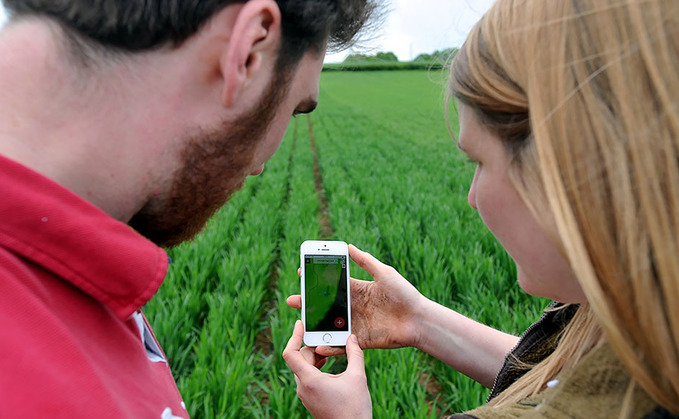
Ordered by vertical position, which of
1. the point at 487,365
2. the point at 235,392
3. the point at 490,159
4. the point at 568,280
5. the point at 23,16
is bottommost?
the point at 235,392

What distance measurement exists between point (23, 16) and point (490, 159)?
797 millimetres

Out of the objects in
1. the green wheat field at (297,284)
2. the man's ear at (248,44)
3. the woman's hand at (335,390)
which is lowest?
the green wheat field at (297,284)

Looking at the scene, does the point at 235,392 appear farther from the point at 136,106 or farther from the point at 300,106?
the point at 136,106

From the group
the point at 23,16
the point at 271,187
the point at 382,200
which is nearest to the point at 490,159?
the point at 23,16

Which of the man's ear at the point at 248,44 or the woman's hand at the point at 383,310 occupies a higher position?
the man's ear at the point at 248,44

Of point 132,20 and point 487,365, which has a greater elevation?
point 132,20

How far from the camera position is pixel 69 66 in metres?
0.70

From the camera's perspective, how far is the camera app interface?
1539 millimetres

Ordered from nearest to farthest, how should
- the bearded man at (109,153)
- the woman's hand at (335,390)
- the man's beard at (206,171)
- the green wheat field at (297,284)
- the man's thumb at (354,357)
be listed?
the bearded man at (109,153)
the man's beard at (206,171)
the woman's hand at (335,390)
the man's thumb at (354,357)
the green wheat field at (297,284)

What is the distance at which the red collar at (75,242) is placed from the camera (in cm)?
59

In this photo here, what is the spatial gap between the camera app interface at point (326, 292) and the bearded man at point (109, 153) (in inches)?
26.8

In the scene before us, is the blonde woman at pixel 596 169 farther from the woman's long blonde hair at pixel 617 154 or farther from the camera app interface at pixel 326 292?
the camera app interface at pixel 326 292

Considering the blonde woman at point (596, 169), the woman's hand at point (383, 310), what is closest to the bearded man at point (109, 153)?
the blonde woman at point (596, 169)

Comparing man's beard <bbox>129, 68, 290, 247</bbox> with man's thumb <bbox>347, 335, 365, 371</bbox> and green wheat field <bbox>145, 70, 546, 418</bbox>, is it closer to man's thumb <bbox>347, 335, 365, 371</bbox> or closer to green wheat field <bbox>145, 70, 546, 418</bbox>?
green wheat field <bbox>145, 70, 546, 418</bbox>
